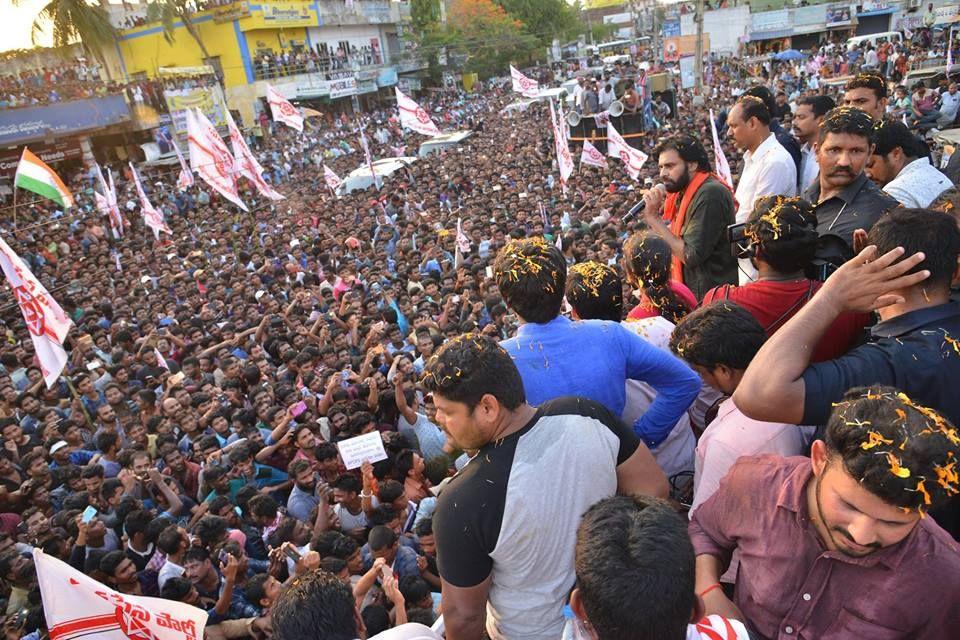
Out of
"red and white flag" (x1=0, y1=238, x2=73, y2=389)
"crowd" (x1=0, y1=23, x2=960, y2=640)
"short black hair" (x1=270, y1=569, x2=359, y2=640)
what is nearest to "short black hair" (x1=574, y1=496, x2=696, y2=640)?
"crowd" (x1=0, y1=23, x2=960, y2=640)

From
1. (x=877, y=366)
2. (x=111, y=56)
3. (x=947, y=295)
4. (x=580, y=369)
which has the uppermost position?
(x=111, y=56)

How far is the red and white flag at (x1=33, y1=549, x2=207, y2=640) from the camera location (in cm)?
279

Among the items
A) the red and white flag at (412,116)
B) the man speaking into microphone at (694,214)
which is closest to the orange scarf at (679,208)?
the man speaking into microphone at (694,214)

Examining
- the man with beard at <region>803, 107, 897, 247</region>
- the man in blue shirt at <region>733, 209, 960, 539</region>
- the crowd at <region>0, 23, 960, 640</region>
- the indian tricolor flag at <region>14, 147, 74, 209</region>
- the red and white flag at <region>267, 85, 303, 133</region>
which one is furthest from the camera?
the red and white flag at <region>267, 85, 303, 133</region>

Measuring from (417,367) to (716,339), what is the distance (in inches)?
173

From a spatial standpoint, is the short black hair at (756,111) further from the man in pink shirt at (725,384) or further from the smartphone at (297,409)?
the smartphone at (297,409)

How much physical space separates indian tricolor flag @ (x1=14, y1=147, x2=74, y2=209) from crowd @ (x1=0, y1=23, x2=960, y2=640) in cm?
276

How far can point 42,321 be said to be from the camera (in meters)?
6.04

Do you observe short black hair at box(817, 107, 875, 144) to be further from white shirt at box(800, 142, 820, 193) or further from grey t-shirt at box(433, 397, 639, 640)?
grey t-shirt at box(433, 397, 639, 640)

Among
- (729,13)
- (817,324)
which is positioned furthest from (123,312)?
(729,13)

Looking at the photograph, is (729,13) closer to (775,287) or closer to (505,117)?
(505,117)

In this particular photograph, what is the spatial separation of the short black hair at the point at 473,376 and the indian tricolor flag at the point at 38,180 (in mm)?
10706

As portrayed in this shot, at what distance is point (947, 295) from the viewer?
1746 millimetres

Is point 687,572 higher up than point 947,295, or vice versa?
point 947,295
